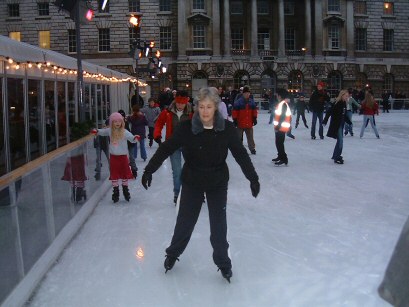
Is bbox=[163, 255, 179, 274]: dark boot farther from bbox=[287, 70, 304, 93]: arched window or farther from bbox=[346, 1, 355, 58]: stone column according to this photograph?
bbox=[346, 1, 355, 58]: stone column

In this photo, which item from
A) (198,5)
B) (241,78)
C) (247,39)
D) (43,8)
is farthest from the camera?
(247,39)

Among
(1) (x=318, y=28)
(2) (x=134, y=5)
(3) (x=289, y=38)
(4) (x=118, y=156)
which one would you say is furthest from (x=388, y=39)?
(4) (x=118, y=156)

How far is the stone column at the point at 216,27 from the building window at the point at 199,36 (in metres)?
0.93

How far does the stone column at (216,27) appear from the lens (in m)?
49.3

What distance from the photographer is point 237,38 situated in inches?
2045

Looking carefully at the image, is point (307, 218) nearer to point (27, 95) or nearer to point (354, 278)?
Result: point (354, 278)

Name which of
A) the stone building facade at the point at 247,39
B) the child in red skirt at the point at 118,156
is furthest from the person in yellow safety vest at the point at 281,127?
the stone building facade at the point at 247,39

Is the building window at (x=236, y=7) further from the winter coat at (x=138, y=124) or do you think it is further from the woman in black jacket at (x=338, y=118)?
the woman in black jacket at (x=338, y=118)

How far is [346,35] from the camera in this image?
5166 centimetres

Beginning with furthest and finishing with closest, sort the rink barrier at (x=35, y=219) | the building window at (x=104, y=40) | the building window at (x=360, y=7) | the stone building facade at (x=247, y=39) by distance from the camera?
1. the building window at (x=360, y=7)
2. the building window at (x=104, y=40)
3. the stone building facade at (x=247, y=39)
4. the rink barrier at (x=35, y=219)

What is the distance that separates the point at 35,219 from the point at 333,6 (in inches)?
2024

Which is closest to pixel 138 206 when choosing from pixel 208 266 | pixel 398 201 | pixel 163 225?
pixel 163 225

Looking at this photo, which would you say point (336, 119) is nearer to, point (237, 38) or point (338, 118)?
point (338, 118)

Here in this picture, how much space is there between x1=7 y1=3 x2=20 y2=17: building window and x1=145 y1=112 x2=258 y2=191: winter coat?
5019cm
